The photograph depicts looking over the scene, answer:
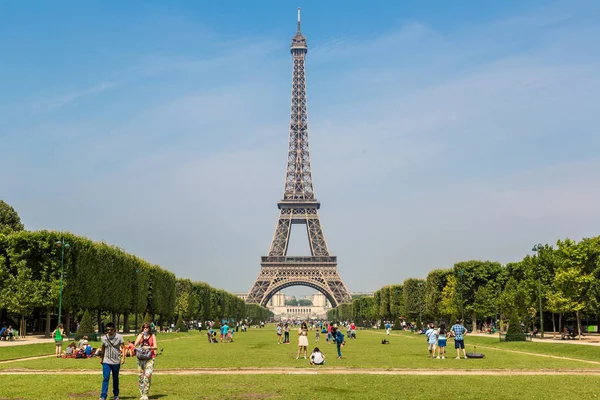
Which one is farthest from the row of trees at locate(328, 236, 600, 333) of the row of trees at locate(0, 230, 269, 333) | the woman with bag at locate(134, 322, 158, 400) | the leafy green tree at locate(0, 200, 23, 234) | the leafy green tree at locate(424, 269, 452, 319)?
the leafy green tree at locate(0, 200, 23, 234)

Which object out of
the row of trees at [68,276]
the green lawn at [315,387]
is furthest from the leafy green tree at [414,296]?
the green lawn at [315,387]

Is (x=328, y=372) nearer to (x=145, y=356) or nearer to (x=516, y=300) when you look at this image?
(x=145, y=356)

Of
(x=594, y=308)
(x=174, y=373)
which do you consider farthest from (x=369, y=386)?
(x=594, y=308)

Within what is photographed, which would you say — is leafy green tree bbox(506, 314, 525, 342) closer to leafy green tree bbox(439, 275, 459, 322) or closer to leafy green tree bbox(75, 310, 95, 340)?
leafy green tree bbox(439, 275, 459, 322)

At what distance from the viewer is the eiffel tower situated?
160000mm

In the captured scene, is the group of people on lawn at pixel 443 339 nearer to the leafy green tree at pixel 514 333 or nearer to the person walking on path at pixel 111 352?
the person walking on path at pixel 111 352

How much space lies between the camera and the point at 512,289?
7188 cm

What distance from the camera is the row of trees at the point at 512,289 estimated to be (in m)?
61.6

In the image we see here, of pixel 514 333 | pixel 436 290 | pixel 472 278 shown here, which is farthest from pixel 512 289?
pixel 436 290

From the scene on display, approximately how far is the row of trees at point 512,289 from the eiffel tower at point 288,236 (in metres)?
32.2

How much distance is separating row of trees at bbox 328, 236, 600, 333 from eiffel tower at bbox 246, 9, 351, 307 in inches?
1268

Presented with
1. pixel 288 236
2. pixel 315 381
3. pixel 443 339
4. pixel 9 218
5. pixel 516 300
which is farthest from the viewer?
pixel 288 236

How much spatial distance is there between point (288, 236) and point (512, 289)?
323 feet

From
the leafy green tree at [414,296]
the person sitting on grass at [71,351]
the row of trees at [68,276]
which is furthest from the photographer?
the leafy green tree at [414,296]
